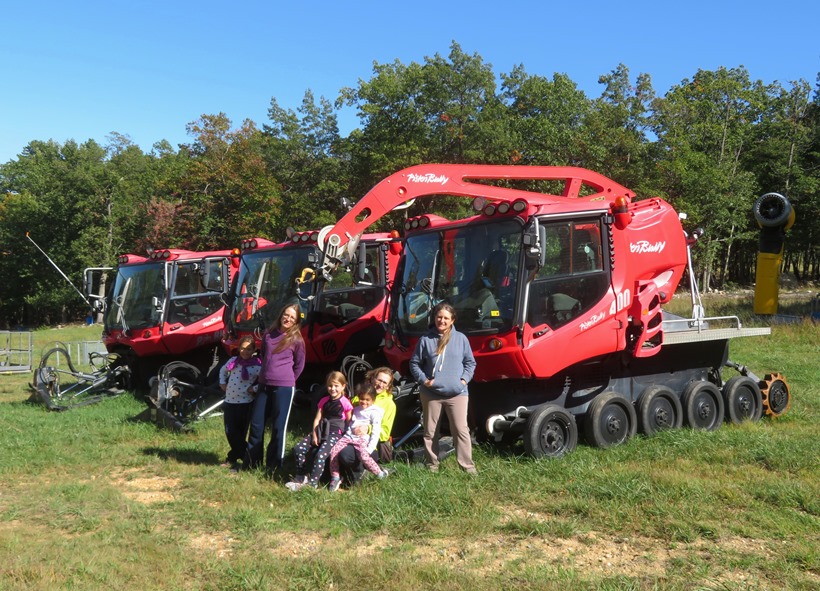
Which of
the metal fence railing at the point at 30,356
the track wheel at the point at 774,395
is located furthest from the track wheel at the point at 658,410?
the metal fence railing at the point at 30,356

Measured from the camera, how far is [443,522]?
18.9 ft

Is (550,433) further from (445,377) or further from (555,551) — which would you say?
(555,551)

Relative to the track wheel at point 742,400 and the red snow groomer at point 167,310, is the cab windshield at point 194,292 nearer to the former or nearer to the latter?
the red snow groomer at point 167,310

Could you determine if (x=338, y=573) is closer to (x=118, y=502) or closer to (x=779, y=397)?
(x=118, y=502)

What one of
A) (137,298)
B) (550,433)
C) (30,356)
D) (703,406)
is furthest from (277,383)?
(30,356)

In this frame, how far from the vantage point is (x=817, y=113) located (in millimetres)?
41188

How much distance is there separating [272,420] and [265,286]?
417cm

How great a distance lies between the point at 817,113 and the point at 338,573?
44.3 metres

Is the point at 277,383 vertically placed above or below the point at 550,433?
above

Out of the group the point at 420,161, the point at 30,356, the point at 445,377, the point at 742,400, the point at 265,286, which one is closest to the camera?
the point at 445,377

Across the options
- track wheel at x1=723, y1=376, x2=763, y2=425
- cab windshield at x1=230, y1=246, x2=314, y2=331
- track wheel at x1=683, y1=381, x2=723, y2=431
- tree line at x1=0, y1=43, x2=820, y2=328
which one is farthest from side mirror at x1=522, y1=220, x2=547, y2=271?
tree line at x1=0, y1=43, x2=820, y2=328

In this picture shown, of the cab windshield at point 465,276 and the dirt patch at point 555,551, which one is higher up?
the cab windshield at point 465,276

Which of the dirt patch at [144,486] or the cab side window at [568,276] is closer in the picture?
the dirt patch at [144,486]

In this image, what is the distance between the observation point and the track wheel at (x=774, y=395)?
9938 mm
